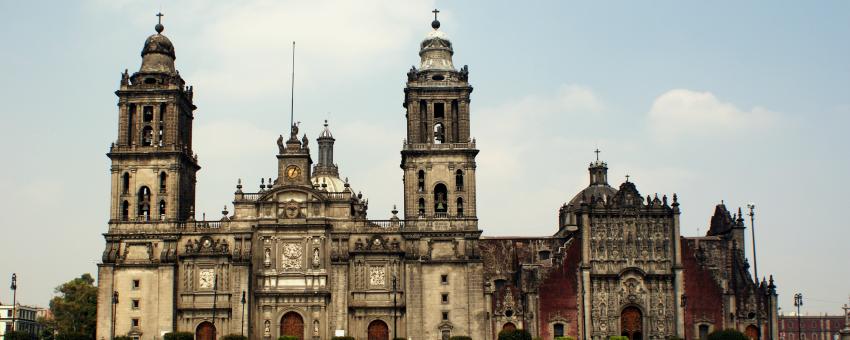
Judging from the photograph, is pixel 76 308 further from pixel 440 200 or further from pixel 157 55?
pixel 440 200

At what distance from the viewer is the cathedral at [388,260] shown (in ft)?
213

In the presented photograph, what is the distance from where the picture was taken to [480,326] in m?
64.4

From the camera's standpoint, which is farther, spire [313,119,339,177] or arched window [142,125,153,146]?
spire [313,119,339,177]

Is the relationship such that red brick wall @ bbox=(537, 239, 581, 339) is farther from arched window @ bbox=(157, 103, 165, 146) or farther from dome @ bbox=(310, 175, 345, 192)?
dome @ bbox=(310, 175, 345, 192)

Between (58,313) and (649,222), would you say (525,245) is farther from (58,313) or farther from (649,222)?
(58,313)

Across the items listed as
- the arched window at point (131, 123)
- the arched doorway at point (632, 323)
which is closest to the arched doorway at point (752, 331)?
the arched doorway at point (632, 323)

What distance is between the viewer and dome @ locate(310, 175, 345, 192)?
97188 millimetres

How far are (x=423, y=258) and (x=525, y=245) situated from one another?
10754mm

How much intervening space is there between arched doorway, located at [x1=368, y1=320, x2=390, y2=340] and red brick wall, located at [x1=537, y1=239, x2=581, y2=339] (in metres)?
9.85

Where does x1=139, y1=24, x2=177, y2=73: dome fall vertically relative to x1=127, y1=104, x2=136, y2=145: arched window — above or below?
above

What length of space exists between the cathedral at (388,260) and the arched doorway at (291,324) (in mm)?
90

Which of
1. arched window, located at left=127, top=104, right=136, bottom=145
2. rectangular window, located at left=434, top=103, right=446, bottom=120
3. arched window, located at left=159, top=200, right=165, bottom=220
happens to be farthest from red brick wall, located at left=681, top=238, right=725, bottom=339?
arched window, located at left=127, top=104, right=136, bottom=145

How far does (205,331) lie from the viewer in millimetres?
65250

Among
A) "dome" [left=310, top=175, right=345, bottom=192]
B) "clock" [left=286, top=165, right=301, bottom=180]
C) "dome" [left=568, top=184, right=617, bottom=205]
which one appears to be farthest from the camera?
"dome" [left=310, top=175, right=345, bottom=192]
